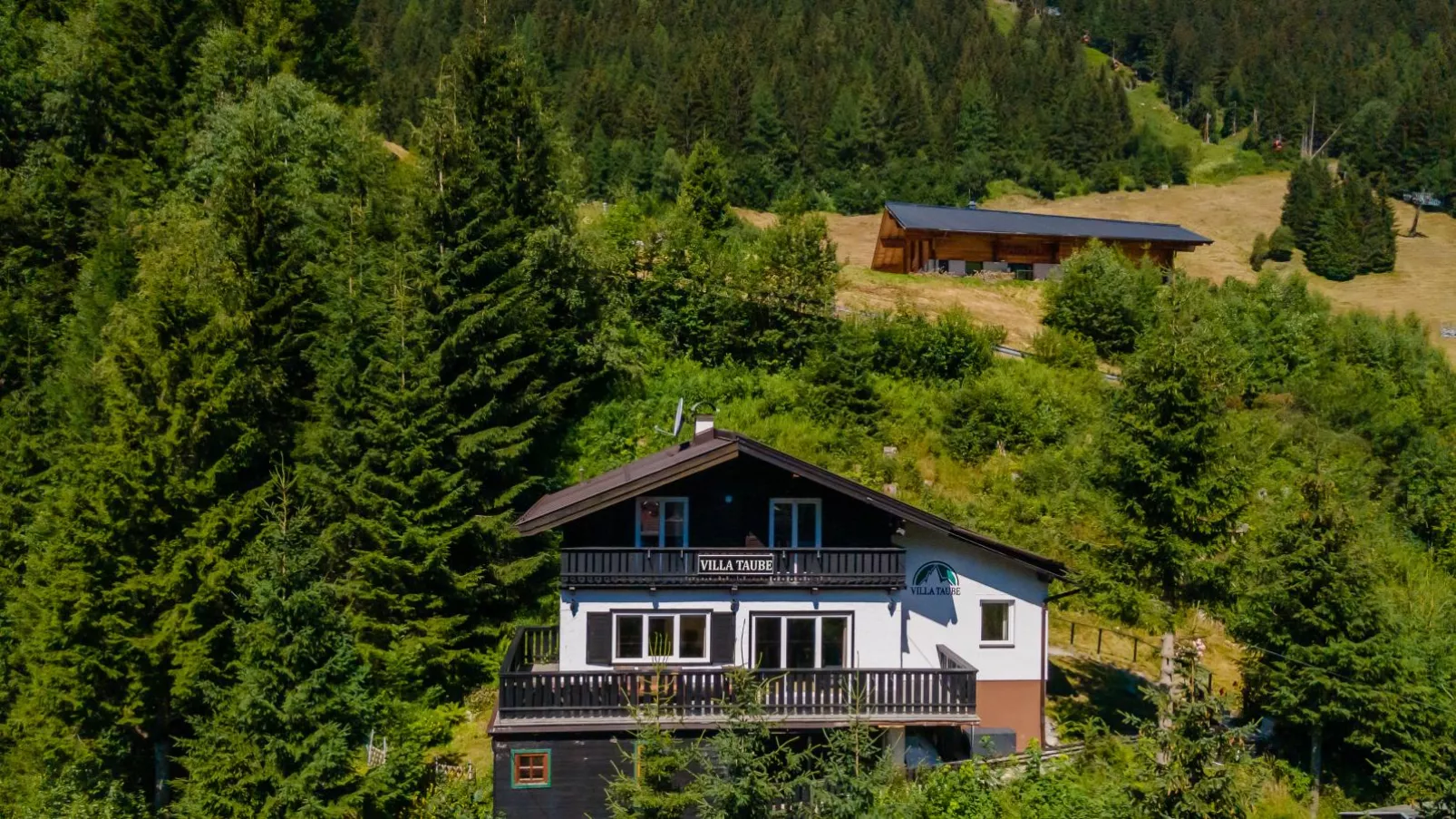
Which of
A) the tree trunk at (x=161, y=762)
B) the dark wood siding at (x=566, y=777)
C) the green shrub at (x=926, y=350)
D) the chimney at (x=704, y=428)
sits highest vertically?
the green shrub at (x=926, y=350)

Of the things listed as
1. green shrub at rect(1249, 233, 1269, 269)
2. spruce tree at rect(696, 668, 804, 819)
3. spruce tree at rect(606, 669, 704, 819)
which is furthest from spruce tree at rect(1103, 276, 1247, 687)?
green shrub at rect(1249, 233, 1269, 269)

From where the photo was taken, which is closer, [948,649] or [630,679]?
[630,679]

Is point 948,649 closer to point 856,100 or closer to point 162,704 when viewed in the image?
point 162,704

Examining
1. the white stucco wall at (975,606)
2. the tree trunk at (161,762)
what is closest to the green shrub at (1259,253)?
the white stucco wall at (975,606)

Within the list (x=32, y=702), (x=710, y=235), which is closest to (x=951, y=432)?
(x=710, y=235)

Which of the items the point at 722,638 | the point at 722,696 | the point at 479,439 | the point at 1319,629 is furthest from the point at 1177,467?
the point at 479,439

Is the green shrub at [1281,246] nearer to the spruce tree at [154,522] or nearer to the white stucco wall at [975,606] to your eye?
the white stucco wall at [975,606]

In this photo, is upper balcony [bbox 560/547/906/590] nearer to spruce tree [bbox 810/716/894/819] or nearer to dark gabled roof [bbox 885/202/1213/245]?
spruce tree [bbox 810/716/894/819]
